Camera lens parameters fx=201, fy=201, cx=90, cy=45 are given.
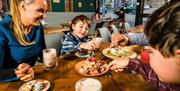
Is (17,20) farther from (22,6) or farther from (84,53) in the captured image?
(84,53)

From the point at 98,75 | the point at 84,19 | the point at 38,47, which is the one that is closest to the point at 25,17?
the point at 38,47

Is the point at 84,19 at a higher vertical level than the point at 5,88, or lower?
higher

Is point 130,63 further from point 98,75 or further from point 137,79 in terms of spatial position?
point 98,75

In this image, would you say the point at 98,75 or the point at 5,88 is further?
the point at 98,75

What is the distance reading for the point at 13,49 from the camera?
5.60ft

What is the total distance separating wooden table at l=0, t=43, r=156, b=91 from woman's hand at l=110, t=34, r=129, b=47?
2.19 ft

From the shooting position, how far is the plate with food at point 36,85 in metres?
1.19

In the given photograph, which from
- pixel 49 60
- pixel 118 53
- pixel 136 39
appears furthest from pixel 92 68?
pixel 136 39

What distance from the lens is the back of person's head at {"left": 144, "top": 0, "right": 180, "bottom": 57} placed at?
689mm

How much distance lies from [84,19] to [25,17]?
3.80 ft

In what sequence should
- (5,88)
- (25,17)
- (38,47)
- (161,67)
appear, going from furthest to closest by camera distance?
Answer: (38,47) < (25,17) < (5,88) < (161,67)

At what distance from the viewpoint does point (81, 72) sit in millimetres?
1424

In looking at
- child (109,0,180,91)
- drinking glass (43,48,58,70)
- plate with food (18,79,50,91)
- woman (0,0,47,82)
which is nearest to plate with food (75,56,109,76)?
drinking glass (43,48,58,70)

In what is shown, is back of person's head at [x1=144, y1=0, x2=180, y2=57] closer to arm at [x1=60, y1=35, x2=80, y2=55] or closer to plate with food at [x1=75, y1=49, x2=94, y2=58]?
plate with food at [x1=75, y1=49, x2=94, y2=58]
